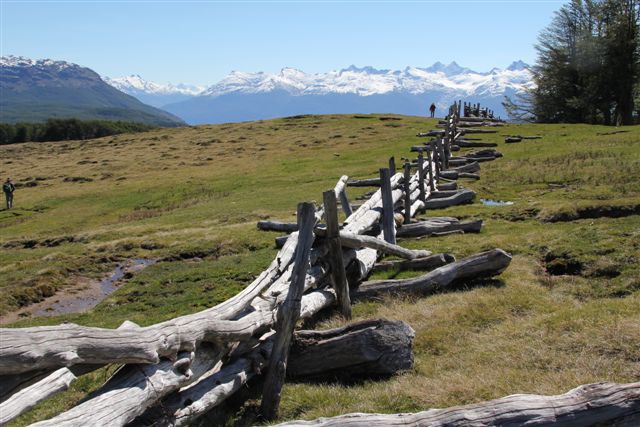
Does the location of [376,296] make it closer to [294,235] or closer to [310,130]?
[294,235]

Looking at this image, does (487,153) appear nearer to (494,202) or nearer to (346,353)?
(494,202)

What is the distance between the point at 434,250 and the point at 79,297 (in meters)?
11.8

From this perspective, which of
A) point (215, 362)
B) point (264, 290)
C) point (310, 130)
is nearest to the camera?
point (215, 362)

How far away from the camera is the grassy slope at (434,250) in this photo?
797 centimetres

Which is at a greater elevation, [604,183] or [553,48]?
[553,48]

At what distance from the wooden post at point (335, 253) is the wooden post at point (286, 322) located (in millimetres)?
1195

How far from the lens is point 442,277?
12.1m

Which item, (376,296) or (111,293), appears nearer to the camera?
(376,296)

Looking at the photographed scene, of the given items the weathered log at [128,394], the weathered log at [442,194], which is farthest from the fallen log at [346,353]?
the weathered log at [442,194]

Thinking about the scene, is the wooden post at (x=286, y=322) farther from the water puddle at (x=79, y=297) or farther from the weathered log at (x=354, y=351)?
the water puddle at (x=79, y=297)

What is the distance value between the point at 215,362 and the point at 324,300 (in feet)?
11.6

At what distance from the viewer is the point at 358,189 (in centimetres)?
3184

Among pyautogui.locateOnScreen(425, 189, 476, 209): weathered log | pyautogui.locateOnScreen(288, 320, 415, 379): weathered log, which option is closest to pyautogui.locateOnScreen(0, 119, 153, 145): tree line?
pyautogui.locateOnScreen(425, 189, 476, 209): weathered log

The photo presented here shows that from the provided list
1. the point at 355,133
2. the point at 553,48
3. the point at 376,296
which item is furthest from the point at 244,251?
the point at 553,48
